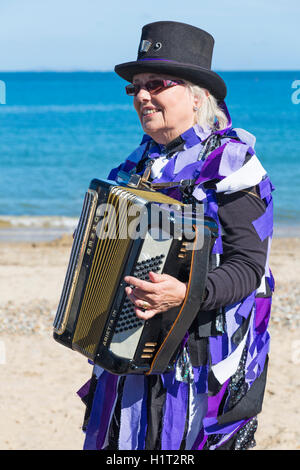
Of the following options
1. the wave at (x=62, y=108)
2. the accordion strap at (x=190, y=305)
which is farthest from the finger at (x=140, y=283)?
the wave at (x=62, y=108)

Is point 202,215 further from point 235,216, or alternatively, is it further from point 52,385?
point 52,385

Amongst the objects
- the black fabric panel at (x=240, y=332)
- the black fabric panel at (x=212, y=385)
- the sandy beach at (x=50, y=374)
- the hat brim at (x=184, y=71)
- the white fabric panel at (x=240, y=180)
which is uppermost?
the hat brim at (x=184, y=71)

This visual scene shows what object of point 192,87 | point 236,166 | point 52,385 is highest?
point 192,87

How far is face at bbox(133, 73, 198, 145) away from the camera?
2436mm

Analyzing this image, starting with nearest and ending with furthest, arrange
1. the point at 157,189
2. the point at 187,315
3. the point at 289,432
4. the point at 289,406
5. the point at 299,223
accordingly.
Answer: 1. the point at 187,315
2. the point at 157,189
3. the point at 289,432
4. the point at 289,406
5. the point at 299,223

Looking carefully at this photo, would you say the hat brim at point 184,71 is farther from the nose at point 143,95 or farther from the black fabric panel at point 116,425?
the black fabric panel at point 116,425

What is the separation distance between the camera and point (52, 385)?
5441mm

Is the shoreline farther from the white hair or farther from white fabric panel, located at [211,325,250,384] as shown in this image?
white fabric panel, located at [211,325,250,384]

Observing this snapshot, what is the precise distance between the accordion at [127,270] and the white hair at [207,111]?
1.15 ft

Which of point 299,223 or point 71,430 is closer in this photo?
point 71,430

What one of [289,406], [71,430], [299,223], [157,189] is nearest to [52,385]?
[71,430]

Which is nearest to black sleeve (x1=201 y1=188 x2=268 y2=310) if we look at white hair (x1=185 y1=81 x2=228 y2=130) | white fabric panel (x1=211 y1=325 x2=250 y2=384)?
white fabric panel (x1=211 y1=325 x2=250 y2=384)

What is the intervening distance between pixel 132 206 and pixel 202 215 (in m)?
0.23

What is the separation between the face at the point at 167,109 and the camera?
2436 mm
